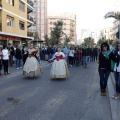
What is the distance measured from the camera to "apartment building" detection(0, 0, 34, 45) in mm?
31812

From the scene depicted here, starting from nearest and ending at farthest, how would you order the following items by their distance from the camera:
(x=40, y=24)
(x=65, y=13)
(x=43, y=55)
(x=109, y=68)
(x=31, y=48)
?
(x=109, y=68) < (x=31, y=48) < (x=43, y=55) < (x=40, y=24) < (x=65, y=13)

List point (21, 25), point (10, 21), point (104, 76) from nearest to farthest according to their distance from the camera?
point (104, 76), point (10, 21), point (21, 25)

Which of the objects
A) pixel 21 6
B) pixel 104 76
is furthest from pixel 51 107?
pixel 21 6

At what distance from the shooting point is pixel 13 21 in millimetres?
35969

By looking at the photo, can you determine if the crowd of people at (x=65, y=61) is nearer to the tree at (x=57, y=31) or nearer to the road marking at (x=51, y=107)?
the road marking at (x=51, y=107)

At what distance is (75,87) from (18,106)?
3.70 metres

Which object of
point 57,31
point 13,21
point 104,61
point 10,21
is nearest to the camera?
point 104,61

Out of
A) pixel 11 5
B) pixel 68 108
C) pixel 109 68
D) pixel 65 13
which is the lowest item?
pixel 68 108

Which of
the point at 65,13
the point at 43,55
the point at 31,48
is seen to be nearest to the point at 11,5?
the point at 43,55

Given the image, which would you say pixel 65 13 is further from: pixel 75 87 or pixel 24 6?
pixel 75 87

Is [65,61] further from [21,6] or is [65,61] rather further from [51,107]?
[21,6]

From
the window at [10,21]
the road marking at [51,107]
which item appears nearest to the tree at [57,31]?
the window at [10,21]

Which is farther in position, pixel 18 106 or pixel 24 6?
pixel 24 6

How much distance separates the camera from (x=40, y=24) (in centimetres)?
14025
